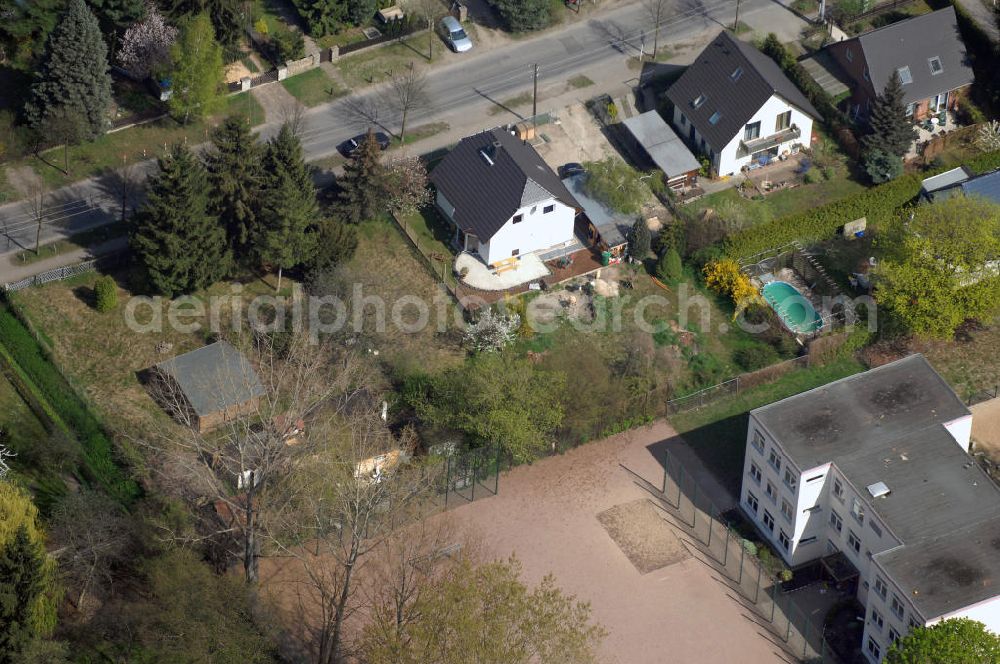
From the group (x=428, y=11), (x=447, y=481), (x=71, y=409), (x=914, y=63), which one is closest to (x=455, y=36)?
(x=428, y=11)

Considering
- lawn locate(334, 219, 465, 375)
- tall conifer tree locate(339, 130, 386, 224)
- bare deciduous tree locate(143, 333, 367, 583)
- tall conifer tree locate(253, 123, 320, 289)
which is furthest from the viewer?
tall conifer tree locate(339, 130, 386, 224)

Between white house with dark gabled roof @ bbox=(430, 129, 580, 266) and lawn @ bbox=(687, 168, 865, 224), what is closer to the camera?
white house with dark gabled roof @ bbox=(430, 129, 580, 266)

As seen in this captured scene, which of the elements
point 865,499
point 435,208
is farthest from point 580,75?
point 865,499

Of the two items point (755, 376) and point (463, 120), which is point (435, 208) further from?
point (755, 376)

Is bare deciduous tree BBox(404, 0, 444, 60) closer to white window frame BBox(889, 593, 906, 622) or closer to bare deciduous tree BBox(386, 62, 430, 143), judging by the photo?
bare deciduous tree BBox(386, 62, 430, 143)

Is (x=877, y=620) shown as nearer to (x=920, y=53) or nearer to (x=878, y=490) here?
(x=878, y=490)

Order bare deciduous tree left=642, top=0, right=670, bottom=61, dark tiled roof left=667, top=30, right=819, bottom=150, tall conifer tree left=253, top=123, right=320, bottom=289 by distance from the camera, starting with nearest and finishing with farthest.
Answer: tall conifer tree left=253, top=123, right=320, bottom=289 < dark tiled roof left=667, top=30, right=819, bottom=150 < bare deciduous tree left=642, top=0, right=670, bottom=61

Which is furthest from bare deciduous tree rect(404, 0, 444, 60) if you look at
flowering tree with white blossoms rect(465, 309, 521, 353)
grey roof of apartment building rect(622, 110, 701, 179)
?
flowering tree with white blossoms rect(465, 309, 521, 353)
